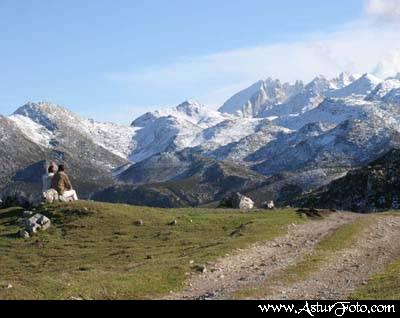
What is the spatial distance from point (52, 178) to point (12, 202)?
1441 centimetres

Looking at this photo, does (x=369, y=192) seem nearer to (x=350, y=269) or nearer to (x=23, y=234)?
(x=23, y=234)

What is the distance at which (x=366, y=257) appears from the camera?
4503 cm

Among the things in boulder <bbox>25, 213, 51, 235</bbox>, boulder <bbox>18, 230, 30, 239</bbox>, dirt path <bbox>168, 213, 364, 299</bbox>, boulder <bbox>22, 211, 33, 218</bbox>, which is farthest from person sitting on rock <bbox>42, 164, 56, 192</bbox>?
dirt path <bbox>168, 213, 364, 299</bbox>

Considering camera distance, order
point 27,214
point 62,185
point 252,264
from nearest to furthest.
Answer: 1. point 252,264
2. point 27,214
3. point 62,185

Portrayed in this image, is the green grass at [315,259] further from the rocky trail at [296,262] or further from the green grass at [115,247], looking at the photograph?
the green grass at [115,247]

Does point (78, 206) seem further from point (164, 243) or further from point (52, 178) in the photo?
point (164, 243)

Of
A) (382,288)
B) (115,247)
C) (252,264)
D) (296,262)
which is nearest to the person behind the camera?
(382,288)

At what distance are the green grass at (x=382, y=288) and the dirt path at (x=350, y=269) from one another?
2.06 feet

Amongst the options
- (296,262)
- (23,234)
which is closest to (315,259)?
(296,262)

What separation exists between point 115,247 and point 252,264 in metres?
13.4

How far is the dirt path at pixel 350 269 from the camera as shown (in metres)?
32.9

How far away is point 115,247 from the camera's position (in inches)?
2015

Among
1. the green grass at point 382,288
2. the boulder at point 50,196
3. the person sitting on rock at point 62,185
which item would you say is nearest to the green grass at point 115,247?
the boulder at point 50,196

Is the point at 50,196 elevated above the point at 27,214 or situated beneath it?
elevated above
